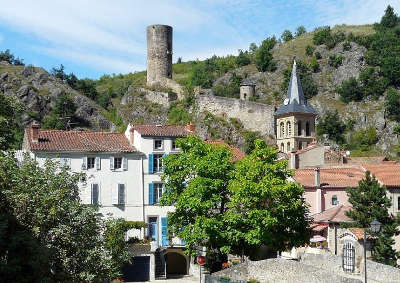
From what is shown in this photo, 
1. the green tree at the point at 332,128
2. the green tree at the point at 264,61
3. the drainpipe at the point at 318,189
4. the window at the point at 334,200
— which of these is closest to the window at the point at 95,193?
the drainpipe at the point at 318,189

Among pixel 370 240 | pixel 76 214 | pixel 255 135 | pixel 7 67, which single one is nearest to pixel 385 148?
pixel 255 135

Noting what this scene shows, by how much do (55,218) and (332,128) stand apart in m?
63.8

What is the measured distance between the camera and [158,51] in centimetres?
8500

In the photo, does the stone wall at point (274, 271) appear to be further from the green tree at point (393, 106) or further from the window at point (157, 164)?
the green tree at point (393, 106)

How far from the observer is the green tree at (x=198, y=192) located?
3266 centimetres

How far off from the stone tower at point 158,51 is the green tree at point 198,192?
50160 millimetres

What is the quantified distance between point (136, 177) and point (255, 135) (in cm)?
3229

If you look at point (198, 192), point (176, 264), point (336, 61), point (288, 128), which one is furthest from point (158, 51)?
point (198, 192)

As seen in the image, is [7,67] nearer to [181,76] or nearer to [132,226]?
[181,76]

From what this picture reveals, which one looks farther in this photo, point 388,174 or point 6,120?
point 388,174

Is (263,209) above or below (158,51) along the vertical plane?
below

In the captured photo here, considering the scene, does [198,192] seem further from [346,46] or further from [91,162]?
[346,46]

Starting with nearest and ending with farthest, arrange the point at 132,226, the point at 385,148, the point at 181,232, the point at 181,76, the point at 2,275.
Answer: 1. the point at 2,275
2. the point at 181,232
3. the point at 132,226
4. the point at 385,148
5. the point at 181,76

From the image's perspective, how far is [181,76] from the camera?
118062mm
